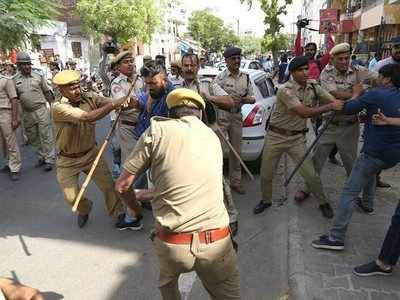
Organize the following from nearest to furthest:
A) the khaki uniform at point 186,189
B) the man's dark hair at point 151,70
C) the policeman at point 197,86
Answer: the khaki uniform at point 186,189 → the man's dark hair at point 151,70 → the policeman at point 197,86

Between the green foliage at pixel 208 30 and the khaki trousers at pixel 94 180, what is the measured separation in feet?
233

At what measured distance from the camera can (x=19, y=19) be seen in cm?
709

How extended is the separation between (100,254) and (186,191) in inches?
89.6

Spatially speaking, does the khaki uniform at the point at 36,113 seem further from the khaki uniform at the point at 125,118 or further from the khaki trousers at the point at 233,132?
the khaki trousers at the point at 233,132

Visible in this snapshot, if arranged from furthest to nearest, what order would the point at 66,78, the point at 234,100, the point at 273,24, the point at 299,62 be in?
the point at 273,24
the point at 234,100
the point at 299,62
the point at 66,78

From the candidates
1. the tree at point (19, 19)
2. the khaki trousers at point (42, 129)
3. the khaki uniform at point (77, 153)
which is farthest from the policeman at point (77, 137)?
the tree at point (19, 19)

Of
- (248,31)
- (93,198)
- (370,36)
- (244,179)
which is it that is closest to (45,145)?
(93,198)

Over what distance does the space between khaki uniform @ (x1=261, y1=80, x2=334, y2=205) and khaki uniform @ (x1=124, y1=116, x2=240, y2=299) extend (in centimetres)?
217

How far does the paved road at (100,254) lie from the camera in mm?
3561

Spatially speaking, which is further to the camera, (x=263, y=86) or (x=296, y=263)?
(x=263, y=86)

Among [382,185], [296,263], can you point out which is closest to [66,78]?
[296,263]

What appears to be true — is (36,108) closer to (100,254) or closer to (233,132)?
(233,132)

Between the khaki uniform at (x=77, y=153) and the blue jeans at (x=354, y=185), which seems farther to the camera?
the khaki uniform at (x=77, y=153)

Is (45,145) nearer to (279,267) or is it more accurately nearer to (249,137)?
(249,137)
